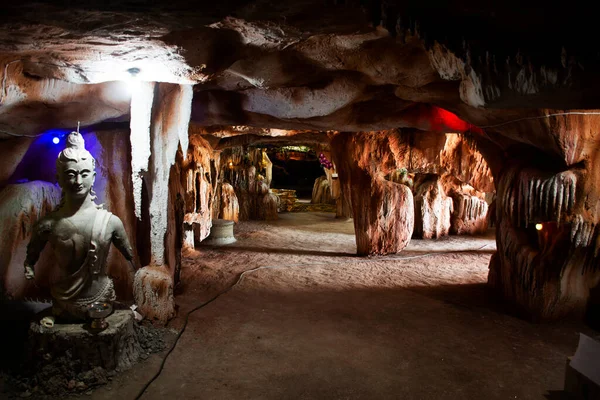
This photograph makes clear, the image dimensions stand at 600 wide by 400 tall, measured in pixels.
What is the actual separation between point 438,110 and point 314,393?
539cm

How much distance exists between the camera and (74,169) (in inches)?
141

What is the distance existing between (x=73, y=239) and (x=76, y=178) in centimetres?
61

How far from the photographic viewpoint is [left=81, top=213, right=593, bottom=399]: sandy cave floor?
3615 millimetres

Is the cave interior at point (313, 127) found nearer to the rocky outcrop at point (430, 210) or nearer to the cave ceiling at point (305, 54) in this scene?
the cave ceiling at point (305, 54)

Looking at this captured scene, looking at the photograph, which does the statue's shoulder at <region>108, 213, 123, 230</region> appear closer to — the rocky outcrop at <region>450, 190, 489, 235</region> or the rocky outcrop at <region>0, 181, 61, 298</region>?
the rocky outcrop at <region>0, 181, 61, 298</region>

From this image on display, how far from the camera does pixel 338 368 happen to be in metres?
Answer: 3.97

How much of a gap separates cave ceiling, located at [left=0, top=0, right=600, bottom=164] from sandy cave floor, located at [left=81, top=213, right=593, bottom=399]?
8.64ft

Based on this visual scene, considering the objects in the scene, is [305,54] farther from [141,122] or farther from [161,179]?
[161,179]

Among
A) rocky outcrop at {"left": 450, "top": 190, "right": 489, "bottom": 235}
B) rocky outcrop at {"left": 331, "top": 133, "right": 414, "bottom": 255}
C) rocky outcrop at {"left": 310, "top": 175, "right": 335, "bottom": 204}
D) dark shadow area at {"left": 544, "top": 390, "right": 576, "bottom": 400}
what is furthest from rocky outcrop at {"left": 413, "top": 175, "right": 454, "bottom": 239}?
rocky outcrop at {"left": 310, "top": 175, "right": 335, "bottom": 204}

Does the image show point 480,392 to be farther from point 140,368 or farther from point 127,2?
point 127,2

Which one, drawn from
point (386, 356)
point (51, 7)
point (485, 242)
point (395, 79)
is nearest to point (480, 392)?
point (386, 356)

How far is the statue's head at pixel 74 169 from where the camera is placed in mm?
3576

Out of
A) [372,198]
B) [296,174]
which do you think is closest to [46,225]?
[372,198]

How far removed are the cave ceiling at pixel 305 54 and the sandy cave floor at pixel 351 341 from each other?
2.63m
